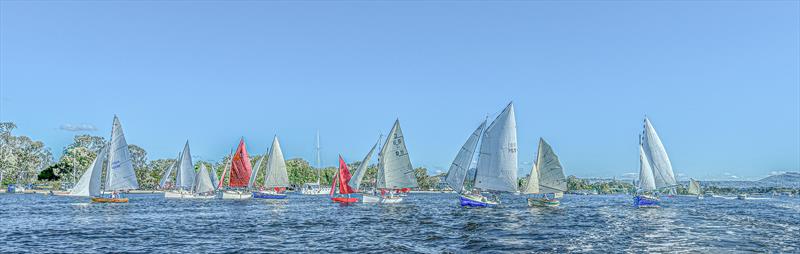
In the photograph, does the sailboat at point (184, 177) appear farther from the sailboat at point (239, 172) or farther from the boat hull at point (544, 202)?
the boat hull at point (544, 202)

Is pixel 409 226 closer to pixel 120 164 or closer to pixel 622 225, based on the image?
pixel 622 225

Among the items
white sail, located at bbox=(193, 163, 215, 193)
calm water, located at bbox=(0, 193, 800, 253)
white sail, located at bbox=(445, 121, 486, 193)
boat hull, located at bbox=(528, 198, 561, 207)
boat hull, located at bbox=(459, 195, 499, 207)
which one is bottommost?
calm water, located at bbox=(0, 193, 800, 253)

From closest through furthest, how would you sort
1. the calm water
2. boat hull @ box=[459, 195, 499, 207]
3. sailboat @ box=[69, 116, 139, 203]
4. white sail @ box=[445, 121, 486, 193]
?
the calm water
white sail @ box=[445, 121, 486, 193]
boat hull @ box=[459, 195, 499, 207]
sailboat @ box=[69, 116, 139, 203]

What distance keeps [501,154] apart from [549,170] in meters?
21.9

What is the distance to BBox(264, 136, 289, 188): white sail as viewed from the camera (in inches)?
4808

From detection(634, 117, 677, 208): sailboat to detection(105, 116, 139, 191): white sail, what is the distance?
271ft

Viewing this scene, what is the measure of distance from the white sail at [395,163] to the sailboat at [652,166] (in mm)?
40706

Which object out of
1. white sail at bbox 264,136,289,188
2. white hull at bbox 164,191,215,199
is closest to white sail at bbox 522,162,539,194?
white sail at bbox 264,136,289,188

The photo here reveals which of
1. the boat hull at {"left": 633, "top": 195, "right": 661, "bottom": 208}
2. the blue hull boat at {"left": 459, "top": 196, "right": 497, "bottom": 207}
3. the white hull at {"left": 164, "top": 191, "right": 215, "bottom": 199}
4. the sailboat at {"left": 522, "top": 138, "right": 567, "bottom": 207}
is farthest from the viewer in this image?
the white hull at {"left": 164, "top": 191, "right": 215, "bottom": 199}

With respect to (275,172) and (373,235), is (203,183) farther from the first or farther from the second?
(373,235)

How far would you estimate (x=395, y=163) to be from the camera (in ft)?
289

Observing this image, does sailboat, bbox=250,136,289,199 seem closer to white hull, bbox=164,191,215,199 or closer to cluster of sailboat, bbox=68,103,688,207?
white hull, bbox=164,191,215,199

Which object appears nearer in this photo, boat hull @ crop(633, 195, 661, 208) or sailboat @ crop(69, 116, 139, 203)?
sailboat @ crop(69, 116, 139, 203)

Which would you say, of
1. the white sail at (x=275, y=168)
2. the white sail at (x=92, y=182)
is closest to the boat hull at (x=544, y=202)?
the white sail at (x=275, y=168)
